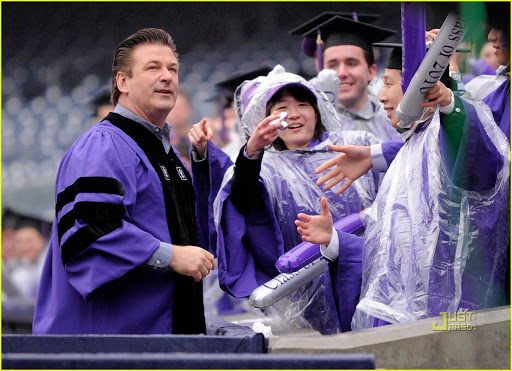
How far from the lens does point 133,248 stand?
10.4ft

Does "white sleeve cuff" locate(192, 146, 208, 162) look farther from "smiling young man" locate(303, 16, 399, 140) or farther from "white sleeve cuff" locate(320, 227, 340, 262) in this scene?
"smiling young man" locate(303, 16, 399, 140)

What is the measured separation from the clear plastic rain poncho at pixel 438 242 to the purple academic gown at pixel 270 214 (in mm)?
870

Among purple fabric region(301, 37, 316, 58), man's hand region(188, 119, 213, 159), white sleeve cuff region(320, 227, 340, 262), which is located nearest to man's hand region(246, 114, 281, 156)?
man's hand region(188, 119, 213, 159)

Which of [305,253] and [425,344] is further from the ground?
[305,253]

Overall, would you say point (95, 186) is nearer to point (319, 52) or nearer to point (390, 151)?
point (390, 151)

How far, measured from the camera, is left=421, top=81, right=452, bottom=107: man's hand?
9.86ft

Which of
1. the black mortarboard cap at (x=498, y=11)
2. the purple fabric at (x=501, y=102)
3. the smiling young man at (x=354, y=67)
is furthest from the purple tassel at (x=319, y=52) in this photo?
the black mortarboard cap at (x=498, y=11)

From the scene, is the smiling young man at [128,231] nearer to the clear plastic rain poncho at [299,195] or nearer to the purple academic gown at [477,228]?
the clear plastic rain poncho at [299,195]

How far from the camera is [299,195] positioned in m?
4.19

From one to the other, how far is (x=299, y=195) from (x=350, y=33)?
1960mm

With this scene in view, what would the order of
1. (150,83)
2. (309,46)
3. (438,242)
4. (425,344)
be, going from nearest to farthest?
(425,344) < (438,242) < (150,83) < (309,46)

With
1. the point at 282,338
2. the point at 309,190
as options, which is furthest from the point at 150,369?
the point at 309,190

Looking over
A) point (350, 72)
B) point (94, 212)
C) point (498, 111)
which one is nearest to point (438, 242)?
point (498, 111)

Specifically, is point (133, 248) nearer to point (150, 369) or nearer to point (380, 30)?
point (150, 369)
